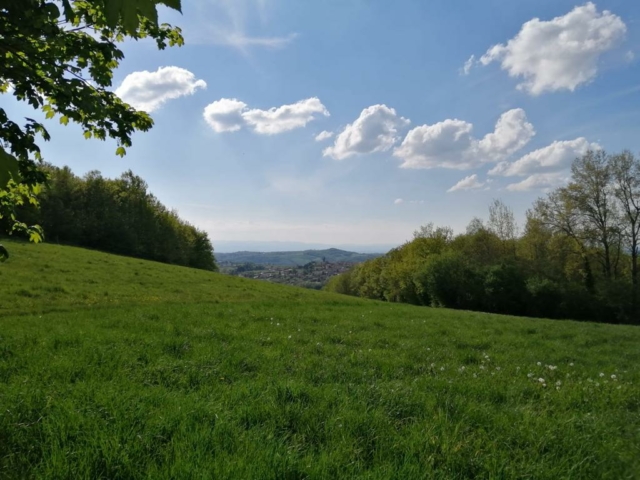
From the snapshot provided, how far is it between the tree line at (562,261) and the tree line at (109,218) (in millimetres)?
48500

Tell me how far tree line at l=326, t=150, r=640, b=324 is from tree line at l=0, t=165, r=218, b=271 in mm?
48500

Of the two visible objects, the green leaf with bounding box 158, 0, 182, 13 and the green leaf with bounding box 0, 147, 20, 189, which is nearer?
the green leaf with bounding box 0, 147, 20, 189

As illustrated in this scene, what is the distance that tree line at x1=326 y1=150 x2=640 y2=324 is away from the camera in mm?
43719

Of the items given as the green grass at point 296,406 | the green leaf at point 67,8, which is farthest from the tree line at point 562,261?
the green leaf at point 67,8

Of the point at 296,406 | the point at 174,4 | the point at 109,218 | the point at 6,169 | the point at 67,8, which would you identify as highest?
the point at 109,218

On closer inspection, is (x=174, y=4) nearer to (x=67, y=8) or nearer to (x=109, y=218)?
(x=67, y=8)

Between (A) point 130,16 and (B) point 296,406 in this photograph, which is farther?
(B) point 296,406

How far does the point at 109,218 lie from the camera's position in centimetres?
6128

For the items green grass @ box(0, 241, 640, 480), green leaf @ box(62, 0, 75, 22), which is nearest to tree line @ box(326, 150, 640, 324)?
green grass @ box(0, 241, 640, 480)

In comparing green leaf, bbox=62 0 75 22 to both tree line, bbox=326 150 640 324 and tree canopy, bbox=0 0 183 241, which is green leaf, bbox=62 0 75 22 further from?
tree line, bbox=326 150 640 324

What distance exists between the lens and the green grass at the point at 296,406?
350 cm

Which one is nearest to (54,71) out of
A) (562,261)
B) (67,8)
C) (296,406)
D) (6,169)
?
(67,8)

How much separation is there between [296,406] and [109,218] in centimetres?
6631

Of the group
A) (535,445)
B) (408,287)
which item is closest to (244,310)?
(535,445)
